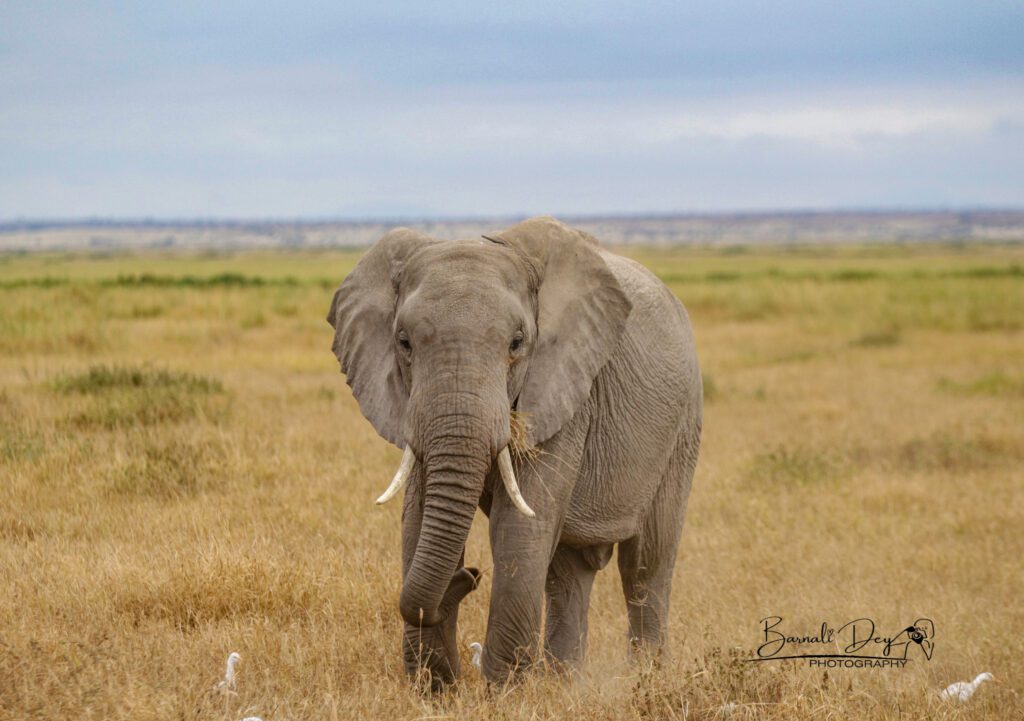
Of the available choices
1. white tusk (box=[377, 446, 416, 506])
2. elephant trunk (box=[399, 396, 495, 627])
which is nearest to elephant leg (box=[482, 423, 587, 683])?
elephant trunk (box=[399, 396, 495, 627])

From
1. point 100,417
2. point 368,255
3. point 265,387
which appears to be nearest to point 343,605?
point 368,255

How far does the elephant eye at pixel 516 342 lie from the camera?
4.85 m

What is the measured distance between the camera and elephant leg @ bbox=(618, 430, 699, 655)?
6.29 metres

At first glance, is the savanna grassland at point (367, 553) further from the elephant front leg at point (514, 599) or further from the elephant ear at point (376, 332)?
the elephant ear at point (376, 332)

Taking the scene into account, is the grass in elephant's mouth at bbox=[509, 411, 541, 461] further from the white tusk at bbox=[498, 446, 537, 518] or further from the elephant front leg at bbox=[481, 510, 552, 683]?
the elephant front leg at bbox=[481, 510, 552, 683]

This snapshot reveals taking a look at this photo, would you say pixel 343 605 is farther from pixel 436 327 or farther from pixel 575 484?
pixel 436 327

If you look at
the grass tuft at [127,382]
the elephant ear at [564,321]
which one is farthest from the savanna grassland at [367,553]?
the elephant ear at [564,321]

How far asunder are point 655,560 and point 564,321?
1.70 meters

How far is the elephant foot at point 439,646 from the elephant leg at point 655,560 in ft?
3.81

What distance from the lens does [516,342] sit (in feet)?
16.0

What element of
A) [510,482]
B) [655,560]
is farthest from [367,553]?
[510,482]

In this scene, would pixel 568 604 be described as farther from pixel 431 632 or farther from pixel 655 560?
pixel 431 632
